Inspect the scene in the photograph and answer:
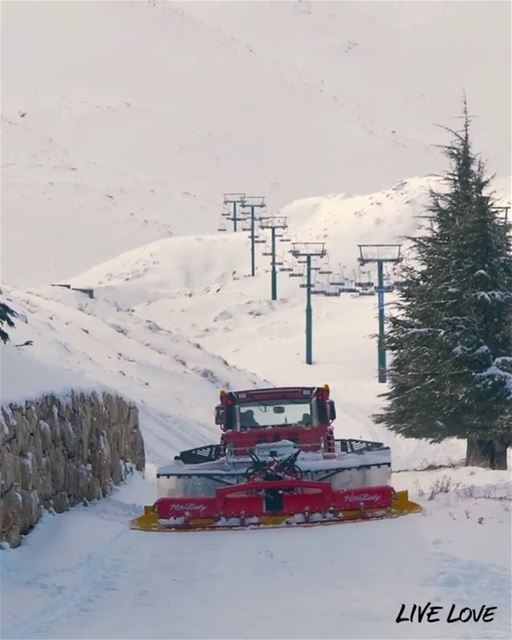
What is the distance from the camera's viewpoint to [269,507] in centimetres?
1542

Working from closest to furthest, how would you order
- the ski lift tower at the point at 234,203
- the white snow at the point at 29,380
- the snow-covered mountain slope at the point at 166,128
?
the white snow at the point at 29,380 → the ski lift tower at the point at 234,203 → the snow-covered mountain slope at the point at 166,128

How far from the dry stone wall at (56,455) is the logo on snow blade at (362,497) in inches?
133

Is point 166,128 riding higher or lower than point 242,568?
higher

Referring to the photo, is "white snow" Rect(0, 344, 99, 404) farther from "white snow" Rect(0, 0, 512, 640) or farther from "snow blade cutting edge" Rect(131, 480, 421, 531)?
"snow blade cutting edge" Rect(131, 480, 421, 531)

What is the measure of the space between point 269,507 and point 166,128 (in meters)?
143

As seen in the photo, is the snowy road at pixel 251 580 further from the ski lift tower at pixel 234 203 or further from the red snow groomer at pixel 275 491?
the ski lift tower at pixel 234 203

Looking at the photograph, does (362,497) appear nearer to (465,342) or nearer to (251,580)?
(251,580)

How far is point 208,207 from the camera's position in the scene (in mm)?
132750

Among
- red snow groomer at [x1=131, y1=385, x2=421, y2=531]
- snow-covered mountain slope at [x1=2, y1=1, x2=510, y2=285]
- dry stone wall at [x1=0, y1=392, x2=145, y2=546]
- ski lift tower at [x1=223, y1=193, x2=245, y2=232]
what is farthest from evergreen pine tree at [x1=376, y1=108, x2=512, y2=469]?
snow-covered mountain slope at [x1=2, y1=1, x2=510, y2=285]

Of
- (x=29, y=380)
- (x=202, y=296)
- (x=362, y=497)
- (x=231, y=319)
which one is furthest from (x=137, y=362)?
(x=202, y=296)

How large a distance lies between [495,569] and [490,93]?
627 feet

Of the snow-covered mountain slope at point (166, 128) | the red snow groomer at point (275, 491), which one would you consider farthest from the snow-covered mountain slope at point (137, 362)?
the snow-covered mountain slope at point (166, 128)

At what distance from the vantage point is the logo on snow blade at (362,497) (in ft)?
50.7

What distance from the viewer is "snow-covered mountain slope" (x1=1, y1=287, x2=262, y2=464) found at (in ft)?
95.9
